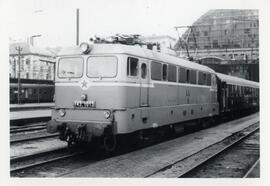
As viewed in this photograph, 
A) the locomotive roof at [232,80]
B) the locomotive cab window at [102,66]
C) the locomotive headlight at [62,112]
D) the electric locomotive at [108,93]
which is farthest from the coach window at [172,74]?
the locomotive roof at [232,80]

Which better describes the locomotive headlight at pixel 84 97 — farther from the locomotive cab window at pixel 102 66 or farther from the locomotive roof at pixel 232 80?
the locomotive roof at pixel 232 80

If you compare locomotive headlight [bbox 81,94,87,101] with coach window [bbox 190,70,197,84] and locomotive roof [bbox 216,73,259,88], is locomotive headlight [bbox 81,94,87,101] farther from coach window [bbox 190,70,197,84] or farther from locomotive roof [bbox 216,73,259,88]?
locomotive roof [bbox 216,73,259,88]

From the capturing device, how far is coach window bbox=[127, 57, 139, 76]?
29.5 feet

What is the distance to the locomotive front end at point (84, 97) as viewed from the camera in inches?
340

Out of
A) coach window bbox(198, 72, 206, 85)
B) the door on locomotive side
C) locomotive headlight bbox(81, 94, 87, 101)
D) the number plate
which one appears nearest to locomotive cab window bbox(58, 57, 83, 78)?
locomotive headlight bbox(81, 94, 87, 101)

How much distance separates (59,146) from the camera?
35.2ft

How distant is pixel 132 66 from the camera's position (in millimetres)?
9148

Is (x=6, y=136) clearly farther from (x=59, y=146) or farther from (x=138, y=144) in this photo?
(x=138, y=144)

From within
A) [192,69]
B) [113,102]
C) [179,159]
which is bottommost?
[179,159]

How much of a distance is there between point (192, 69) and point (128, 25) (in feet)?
13.5

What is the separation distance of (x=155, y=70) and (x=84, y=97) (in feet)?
7.70

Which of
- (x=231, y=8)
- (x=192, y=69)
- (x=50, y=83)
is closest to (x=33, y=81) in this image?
(x=50, y=83)

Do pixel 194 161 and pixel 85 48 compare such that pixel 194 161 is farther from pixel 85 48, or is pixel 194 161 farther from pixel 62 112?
pixel 85 48

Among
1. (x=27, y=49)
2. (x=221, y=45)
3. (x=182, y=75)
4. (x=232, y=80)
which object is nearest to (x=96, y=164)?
(x=182, y=75)
